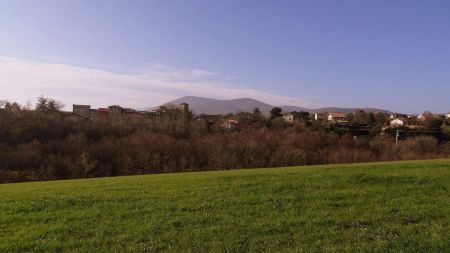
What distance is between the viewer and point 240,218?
7.68m

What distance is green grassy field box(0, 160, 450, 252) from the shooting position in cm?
625

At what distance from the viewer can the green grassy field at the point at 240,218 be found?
6.25 m

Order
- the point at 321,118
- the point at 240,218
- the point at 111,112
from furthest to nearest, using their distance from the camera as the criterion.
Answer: the point at 321,118 < the point at 111,112 < the point at 240,218

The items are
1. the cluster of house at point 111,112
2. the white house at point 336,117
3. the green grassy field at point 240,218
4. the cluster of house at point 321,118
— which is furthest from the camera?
the white house at point 336,117

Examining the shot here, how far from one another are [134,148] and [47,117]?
50.7 ft

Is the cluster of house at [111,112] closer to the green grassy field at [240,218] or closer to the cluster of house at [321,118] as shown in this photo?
the cluster of house at [321,118]

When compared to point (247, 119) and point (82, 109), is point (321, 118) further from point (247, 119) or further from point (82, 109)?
point (82, 109)

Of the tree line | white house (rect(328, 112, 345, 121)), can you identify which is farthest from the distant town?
white house (rect(328, 112, 345, 121))

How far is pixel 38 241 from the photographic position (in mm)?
6668

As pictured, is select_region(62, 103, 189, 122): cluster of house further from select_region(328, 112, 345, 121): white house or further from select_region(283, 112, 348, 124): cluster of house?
select_region(328, 112, 345, 121): white house

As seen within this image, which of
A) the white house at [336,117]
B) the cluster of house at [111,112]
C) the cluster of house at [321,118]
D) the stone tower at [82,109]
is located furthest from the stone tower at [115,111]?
the white house at [336,117]

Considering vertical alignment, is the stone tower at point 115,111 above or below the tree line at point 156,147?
above

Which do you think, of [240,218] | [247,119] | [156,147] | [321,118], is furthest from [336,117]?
[240,218]

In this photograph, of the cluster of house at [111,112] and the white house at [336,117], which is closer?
the cluster of house at [111,112]
